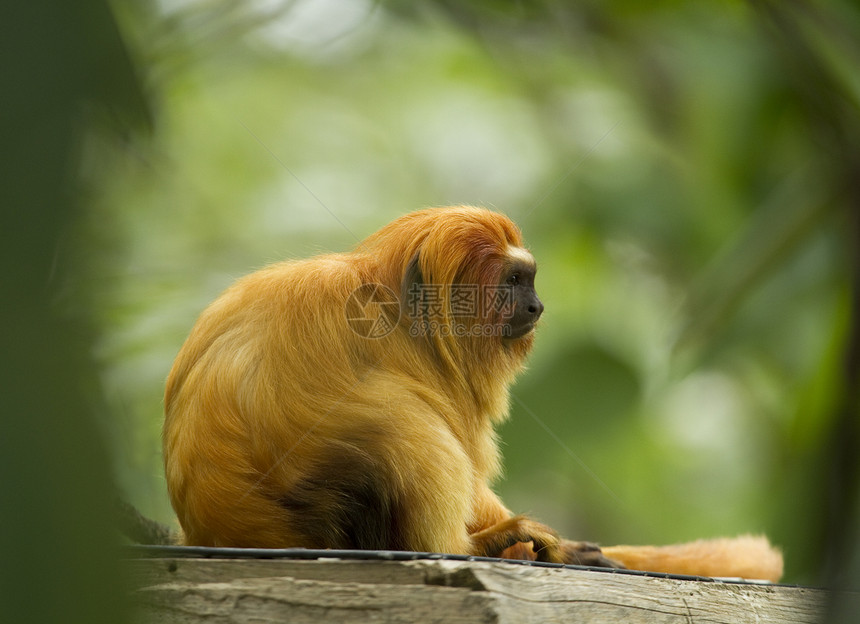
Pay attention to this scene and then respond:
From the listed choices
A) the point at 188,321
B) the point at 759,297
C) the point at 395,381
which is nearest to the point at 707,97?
the point at 759,297

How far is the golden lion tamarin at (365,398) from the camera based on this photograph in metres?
1.52

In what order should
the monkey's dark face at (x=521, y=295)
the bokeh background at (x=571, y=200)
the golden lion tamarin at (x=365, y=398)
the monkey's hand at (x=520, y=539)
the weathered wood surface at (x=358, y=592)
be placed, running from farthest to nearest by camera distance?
1. the bokeh background at (x=571, y=200)
2. the monkey's dark face at (x=521, y=295)
3. the monkey's hand at (x=520, y=539)
4. the golden lion tamarin at (x=365, y=398)
5. the weathered wood surface at (x=358, y=592)

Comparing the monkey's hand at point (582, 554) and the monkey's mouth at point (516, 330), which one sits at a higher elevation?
the monkey's mouth at point (516, 330)

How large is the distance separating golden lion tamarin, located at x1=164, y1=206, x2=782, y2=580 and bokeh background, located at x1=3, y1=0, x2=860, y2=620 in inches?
31.6

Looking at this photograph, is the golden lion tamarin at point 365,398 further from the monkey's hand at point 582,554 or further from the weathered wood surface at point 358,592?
the weathered wood surface at point 358,592

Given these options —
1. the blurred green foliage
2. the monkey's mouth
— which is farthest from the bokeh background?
the monkey's mouth

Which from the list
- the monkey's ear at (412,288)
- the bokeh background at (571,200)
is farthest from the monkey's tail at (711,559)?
the monkey's ear at (412,288)

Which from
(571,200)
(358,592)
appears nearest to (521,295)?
(358,592)

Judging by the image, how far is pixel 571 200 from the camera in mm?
4516

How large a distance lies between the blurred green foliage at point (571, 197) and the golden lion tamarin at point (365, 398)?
3.17ft

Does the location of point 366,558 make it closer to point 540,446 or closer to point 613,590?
point 613,590

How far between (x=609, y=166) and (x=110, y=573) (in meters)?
4.35

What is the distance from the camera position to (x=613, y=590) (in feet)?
4.57

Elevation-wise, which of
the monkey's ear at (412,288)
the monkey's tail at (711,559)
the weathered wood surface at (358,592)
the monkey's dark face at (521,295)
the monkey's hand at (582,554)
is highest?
the monkey's ear at (412,288)
